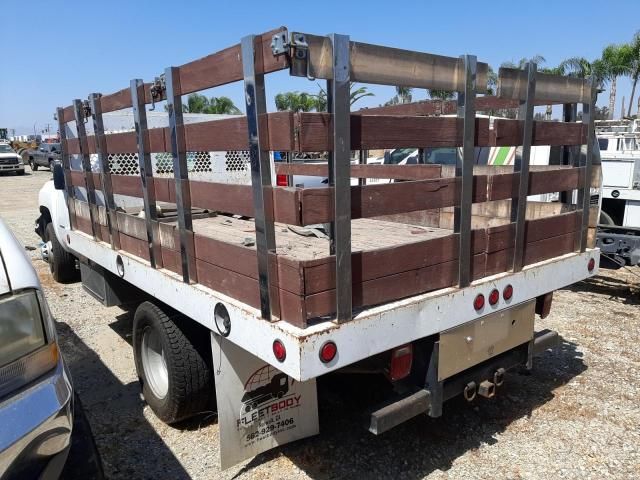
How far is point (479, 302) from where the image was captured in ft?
8.89

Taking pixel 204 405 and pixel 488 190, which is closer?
pixel 488 190

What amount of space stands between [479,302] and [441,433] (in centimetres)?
110

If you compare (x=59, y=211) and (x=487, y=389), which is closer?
(x=487, y=389)

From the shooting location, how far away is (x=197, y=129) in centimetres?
250

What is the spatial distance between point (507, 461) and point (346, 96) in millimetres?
2348

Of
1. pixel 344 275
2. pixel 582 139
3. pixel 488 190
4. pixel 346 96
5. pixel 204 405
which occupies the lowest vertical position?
pixel 204 405

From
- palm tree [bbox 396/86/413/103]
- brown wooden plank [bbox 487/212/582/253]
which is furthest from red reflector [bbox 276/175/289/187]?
brown wooden plank [bbox 487/212/582/253]

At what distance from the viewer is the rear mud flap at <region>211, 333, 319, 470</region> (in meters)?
2.62

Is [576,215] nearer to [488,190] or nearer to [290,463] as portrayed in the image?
[488,190]

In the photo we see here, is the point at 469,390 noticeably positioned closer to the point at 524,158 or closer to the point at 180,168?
the point at 524,158

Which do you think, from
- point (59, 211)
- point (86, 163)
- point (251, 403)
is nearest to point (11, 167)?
point (59, 211)

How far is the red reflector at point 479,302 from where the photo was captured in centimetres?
269

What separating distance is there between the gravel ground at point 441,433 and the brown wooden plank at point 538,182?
1383mm

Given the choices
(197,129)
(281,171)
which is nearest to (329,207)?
(197,129)
